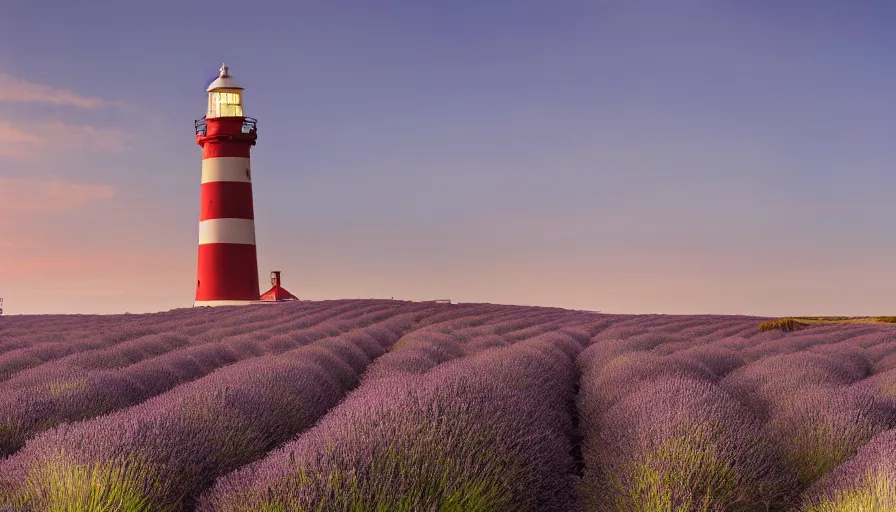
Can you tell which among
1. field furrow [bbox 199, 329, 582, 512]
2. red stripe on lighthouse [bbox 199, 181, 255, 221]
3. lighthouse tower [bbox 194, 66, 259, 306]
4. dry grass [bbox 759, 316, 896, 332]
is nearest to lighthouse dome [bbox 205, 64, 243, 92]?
lighthouse tower [bbox 194, 66, 259, 306]

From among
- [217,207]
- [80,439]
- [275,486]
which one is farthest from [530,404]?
[217,207]

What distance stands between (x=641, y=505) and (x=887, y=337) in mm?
11423

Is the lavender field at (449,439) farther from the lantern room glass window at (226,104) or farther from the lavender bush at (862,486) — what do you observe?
the lantern room glass window at (226,104)

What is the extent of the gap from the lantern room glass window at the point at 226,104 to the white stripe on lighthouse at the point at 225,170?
159 cm

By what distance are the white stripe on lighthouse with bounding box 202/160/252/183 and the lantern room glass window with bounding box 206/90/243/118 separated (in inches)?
62.8

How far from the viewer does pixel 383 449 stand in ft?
10.7

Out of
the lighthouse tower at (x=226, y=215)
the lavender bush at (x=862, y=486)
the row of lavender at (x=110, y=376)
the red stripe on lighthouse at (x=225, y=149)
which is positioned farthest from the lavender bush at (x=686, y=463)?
the red stripe on lighthouse at (x=225, y=149)

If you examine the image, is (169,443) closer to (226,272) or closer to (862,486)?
(862,486)

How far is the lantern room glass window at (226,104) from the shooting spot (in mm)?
24094

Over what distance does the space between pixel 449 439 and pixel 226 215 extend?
20680 mm

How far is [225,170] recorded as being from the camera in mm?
23234

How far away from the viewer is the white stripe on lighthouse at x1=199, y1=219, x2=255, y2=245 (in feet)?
74.7

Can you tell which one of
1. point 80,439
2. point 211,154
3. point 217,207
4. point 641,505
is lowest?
point 641,505

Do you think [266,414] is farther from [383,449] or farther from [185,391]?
[383,449]
